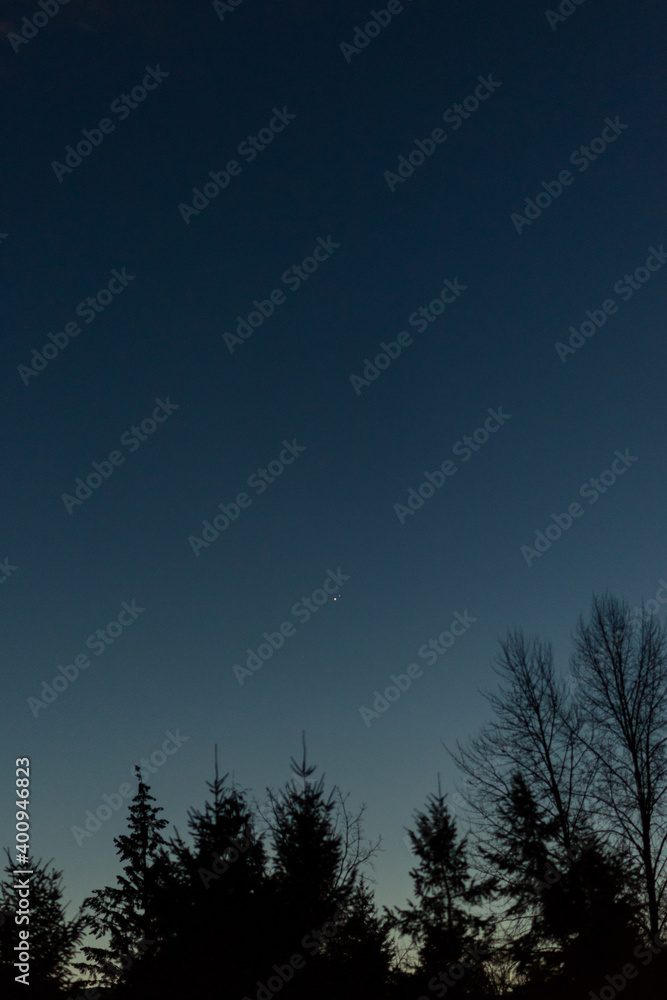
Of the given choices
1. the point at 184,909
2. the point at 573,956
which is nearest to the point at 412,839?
the point at 573,956

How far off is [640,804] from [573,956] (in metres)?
5.44

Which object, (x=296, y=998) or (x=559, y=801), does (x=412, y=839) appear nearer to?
(x=559, y=801)
